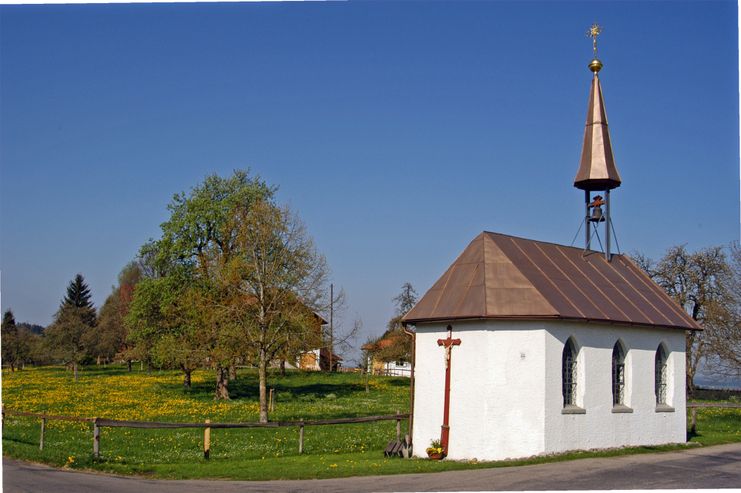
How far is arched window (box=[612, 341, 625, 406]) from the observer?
875 inches

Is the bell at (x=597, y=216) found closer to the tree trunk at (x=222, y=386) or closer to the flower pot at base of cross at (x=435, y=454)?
the flower pot at base of cross at (x=435, y=454)

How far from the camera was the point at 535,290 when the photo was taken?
2038 cm

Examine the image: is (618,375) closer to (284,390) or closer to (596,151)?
(596,151)

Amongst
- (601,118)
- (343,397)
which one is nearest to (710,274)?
(343,397)

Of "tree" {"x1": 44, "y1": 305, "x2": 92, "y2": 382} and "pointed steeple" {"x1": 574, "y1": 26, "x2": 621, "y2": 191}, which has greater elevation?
"pointed steeple" {"x1": 574, "y1": 26, "x2": 621, "y2": 191}

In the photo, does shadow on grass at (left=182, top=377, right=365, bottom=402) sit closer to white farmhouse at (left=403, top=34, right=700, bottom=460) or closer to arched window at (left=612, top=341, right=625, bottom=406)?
white farmhouse at (left=403, top=34, right=700, bottom=460)

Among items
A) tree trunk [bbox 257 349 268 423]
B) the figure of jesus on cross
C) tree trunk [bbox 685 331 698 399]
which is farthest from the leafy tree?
tree trunk [bbox 685 331 698 399]

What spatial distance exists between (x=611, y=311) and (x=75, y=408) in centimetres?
2501

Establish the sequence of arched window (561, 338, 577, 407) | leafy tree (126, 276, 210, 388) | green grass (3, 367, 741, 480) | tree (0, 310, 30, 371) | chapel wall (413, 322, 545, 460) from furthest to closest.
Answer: tree (0, 310, 30, 371), leafy tree (126, 276, 210, 388), arched window (561, 338, 577, 407), chapel wall (413, 322, 545, 460), green grass (3, 367, 741, 480)

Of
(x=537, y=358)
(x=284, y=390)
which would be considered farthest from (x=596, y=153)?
(x=284, y=390)

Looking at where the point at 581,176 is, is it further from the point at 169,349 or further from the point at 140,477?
the point at 169,349

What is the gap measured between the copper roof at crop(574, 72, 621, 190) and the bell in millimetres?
841

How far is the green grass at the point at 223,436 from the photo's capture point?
18391mm

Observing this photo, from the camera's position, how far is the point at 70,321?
215 feet
